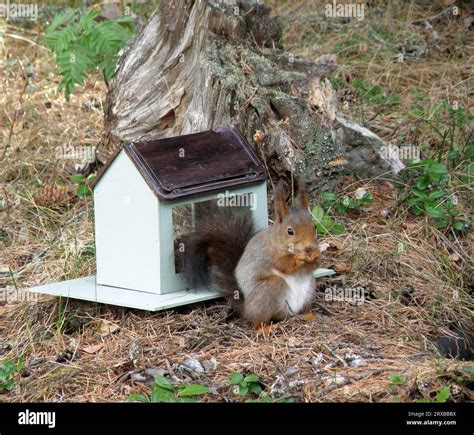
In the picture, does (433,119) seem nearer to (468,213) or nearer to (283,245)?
(468,213)

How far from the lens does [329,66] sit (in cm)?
449

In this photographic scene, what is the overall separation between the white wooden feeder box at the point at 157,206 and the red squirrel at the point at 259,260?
7 centimetres

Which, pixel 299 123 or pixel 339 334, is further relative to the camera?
pixel 299 123

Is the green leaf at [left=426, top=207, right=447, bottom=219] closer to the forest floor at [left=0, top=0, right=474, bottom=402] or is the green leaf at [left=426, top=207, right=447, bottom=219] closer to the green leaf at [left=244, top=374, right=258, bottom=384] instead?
the forest floor at [left=0, top=0, right=474, bottom=402]

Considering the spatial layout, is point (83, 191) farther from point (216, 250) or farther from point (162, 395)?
point (162, 395)

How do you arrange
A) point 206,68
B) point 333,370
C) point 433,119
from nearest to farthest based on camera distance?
point 333,370 < point 206,68 < point 433,119

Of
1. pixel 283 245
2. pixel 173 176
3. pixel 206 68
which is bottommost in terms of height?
pixel 283 245

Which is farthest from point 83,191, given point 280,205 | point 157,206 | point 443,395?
point 443,395

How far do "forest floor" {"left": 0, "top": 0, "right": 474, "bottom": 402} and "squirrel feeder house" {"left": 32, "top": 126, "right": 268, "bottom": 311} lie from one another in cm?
11

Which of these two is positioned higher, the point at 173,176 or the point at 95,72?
the point at 95,72
